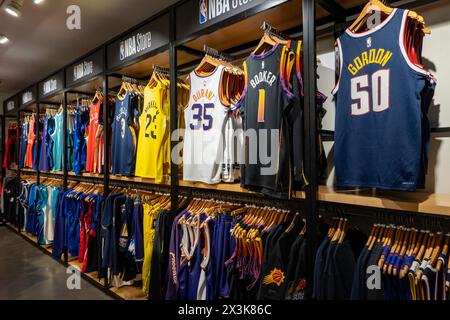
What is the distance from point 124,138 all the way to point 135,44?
886mm

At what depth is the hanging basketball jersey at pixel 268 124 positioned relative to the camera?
63.0 inches

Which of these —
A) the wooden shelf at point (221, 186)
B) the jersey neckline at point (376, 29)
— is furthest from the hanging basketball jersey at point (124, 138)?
the jersey neckline at point (376, 29)

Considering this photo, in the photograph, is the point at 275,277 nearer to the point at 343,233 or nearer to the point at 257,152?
the point at 343,233

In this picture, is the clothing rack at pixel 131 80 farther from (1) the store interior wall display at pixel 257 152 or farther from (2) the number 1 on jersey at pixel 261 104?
(2) the number 1 on jersey at pixel 261 104

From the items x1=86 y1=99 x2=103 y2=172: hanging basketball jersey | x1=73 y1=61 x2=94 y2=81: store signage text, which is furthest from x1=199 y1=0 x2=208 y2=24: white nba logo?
x1=73 y1=61 x2=94 y2=81: store signage text

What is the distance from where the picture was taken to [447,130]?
1492 mm

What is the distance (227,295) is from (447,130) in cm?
159

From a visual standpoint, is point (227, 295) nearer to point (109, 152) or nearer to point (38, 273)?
point (109, 152)

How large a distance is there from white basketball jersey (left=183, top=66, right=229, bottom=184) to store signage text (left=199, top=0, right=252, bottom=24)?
368mm

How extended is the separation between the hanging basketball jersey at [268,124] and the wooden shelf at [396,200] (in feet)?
0.82

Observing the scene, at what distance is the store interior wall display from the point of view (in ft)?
4.30

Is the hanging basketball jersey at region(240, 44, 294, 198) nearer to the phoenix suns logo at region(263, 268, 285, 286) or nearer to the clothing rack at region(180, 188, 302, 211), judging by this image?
the clothing rack at region(180, 188, 302, 211)

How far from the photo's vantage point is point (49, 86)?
4254 millimetres
